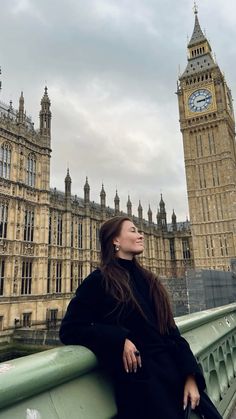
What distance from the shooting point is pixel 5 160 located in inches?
928

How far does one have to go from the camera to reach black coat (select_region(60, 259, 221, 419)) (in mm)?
1480

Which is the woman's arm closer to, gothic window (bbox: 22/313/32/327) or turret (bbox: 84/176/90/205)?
gothic window (bbox: 22/313/32/327)

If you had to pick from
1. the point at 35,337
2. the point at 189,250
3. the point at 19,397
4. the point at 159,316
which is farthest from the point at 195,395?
the point at 189,250

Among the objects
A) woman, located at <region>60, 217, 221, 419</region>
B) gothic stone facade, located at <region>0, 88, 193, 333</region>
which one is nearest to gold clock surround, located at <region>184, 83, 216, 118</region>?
gothic stone facade, located at <region>0, 88, 193, 333</region>

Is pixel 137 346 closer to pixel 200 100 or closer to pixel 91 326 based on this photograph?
pixel 91 326

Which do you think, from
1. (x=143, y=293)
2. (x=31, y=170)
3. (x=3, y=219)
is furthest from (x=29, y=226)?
(x=143, y=293)

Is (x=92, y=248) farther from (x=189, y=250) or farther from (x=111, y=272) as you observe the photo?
(x=111, y=272)

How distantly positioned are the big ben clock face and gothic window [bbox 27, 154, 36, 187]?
106 feet

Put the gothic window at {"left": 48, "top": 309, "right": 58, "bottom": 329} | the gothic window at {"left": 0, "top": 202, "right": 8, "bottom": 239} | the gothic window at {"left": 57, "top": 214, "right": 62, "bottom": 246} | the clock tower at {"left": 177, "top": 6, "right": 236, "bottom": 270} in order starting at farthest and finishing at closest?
the clock tower at {"left": 177, "top": 6, "right": 236, "bottom": 270}
the gothic window at {"left": 57, "top": 214, "right": 62, "bottom": 246}
the gothic window at {"left": 48, "top": 309, "right": 58, "bottom": 329}
the gothic window at {"left": 0, "top": 202, "right": 8, "bottom": 239}

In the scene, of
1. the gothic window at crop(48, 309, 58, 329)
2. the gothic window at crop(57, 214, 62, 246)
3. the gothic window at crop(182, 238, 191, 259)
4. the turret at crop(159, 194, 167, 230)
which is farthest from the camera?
the turret at crop(159, 194, 167, 230)

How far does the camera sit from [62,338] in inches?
64.5

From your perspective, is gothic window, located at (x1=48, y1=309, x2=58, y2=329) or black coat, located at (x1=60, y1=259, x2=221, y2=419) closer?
black coat, located at (x1=60, y1=259, x2=221, y2=419)

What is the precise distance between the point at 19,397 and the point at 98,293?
656 mm

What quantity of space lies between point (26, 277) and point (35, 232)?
142 inches
